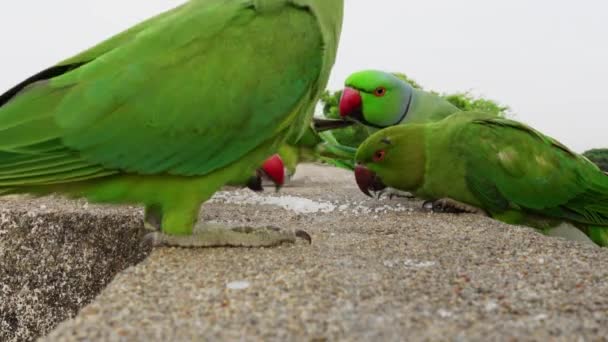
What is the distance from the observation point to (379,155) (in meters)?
3.86

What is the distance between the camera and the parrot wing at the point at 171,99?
1939 millimetres

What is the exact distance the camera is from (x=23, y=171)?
6.34 feet

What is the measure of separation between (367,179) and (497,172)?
2.82 feet

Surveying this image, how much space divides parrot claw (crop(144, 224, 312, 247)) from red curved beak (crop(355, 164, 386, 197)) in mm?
1685

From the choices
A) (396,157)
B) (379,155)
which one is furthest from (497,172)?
(379,155)

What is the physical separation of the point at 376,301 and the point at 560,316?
17.9 inches

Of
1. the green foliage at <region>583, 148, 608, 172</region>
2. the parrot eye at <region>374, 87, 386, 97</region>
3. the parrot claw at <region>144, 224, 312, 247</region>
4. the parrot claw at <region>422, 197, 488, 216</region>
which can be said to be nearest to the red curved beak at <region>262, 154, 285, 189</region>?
the parrot claw at <region>422, 197, 488, 216</region>

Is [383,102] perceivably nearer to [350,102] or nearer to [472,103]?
[350,102]

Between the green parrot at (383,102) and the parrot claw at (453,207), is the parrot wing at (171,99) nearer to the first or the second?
the parrot claw at (453,207)

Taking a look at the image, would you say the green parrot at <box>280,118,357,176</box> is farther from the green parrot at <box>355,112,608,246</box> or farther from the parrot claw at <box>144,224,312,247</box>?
the parrot claw at <box>144,224,312,247</box>

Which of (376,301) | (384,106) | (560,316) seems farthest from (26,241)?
(384,106)

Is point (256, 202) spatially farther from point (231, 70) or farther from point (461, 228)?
point (231, 70)

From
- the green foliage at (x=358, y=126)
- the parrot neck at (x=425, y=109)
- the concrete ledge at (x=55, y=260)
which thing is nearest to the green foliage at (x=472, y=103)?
the green foliage at (x=358, y=126)

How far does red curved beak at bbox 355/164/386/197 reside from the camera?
3.94 m
